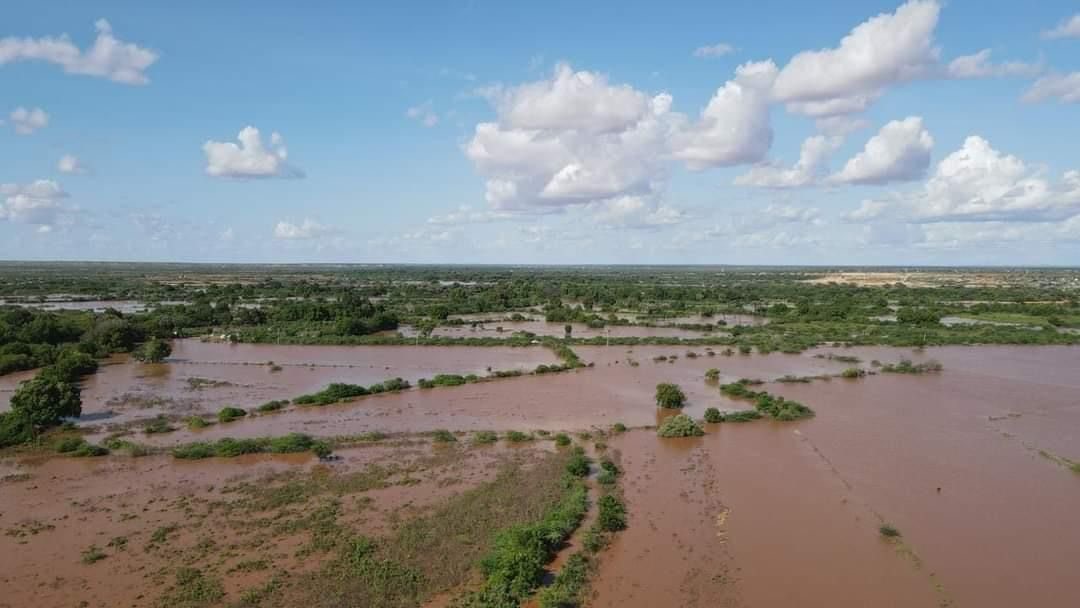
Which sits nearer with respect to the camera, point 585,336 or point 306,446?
point 306,446

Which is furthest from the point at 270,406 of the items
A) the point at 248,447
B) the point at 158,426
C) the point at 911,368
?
the point at 911,368

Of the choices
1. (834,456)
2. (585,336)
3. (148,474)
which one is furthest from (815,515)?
(585,336)

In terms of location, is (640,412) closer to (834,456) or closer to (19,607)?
(834,456)

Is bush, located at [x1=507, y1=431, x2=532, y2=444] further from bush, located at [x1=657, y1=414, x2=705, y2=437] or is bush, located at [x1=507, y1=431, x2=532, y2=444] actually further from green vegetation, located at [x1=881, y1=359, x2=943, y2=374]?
green vegetation, located at [x1=881, y1=359, x2=943, y2=374]

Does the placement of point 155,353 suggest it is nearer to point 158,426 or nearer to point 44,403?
point 44,403

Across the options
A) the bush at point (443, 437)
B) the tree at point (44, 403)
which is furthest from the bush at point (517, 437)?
the tree at point (44, 403)

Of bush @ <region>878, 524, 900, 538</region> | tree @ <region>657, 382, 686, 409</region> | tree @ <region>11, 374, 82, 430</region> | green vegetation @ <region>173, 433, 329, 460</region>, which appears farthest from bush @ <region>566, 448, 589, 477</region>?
tree @ <region>11, 374, 82, 430</region>
